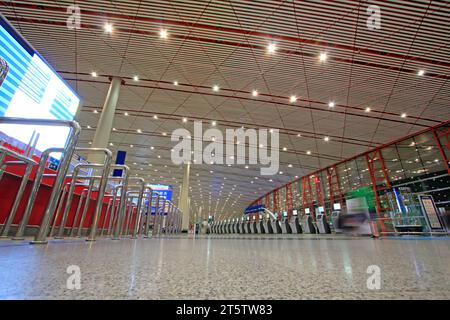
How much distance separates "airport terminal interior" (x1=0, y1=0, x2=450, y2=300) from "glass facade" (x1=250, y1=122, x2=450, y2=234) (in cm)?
9

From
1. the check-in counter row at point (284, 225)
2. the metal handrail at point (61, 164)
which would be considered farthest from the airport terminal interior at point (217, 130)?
the check-in counter row at point (284, 225)

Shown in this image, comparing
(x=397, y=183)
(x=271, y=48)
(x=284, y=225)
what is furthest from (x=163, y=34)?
(x=397, y=183)

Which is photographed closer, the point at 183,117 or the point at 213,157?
the point at 183,117

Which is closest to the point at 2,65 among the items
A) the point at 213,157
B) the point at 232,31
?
the point at 232,31

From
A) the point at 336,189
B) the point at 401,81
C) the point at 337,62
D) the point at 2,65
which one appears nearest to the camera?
the point at 2,65

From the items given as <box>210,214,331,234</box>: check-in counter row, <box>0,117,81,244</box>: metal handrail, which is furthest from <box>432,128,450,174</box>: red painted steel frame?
<box>0,117,81,244</box>: metal handrail

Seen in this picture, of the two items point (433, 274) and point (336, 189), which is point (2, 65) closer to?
point (433, 274)

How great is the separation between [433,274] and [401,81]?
35.2 ft

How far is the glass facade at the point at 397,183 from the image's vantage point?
908cm

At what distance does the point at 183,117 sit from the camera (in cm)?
1245

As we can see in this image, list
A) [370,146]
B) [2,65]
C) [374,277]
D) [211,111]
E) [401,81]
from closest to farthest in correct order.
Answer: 1. [374,277]
2. [2,65]
3. [401,81]
4. [211,111]
5. [370,146]

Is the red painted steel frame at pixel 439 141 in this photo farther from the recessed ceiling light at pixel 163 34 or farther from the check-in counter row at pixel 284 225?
the recessed ceiling light at pixel 163 34

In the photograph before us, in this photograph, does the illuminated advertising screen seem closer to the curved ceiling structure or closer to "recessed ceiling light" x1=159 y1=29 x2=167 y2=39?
the curved ceiling structure
